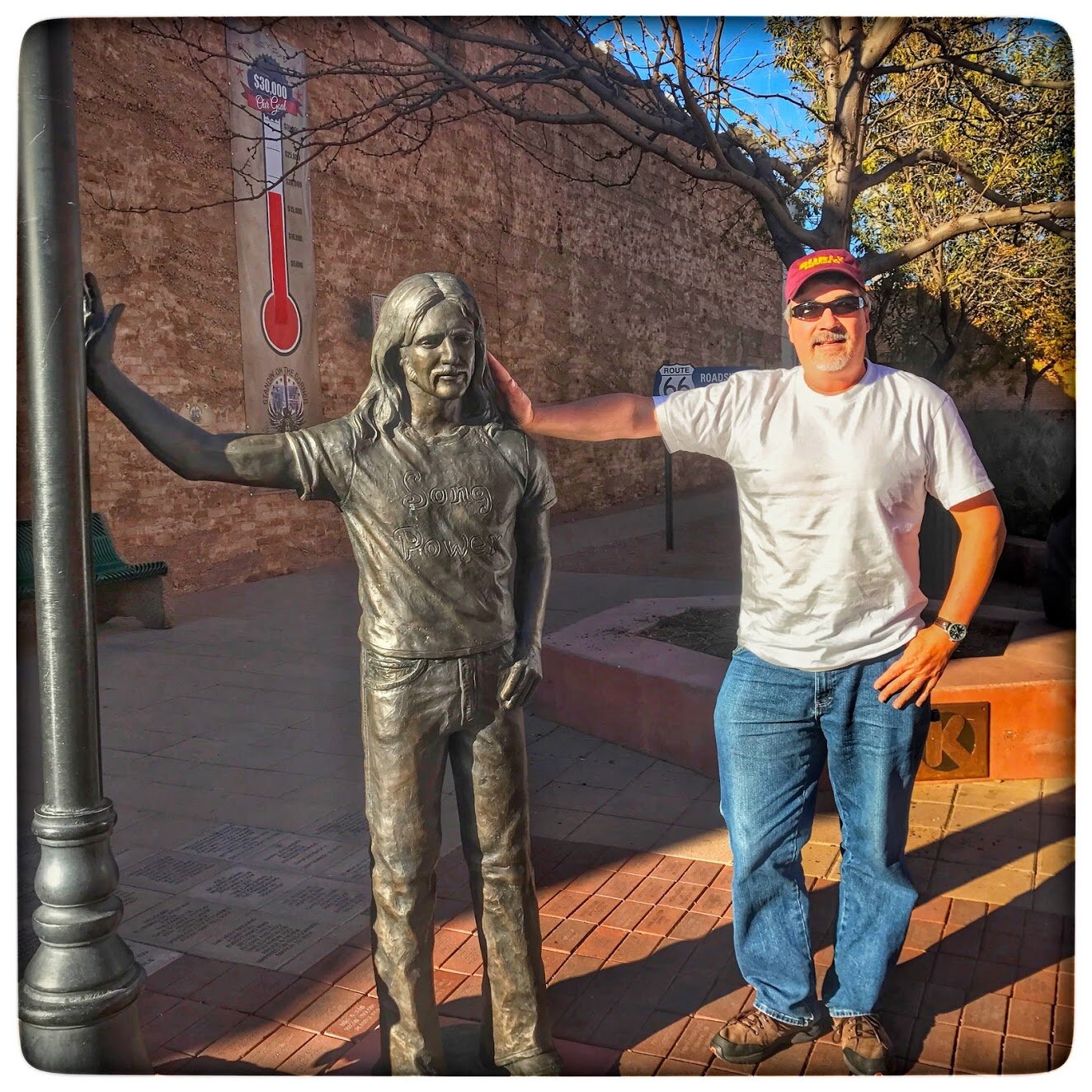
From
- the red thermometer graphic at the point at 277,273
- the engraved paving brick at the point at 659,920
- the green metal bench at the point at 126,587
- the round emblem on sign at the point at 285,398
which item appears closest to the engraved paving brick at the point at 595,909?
the engraved paving brick at the point at 659,920

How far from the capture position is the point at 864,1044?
2.63m

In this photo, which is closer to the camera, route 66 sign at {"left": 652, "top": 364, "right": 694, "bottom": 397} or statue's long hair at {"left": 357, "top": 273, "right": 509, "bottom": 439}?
statue's long hair at {"left": 357, "top": 273, "right": 509, "bottom": 439}

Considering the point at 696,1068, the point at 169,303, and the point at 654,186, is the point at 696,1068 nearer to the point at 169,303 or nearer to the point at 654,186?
the point at 169,303

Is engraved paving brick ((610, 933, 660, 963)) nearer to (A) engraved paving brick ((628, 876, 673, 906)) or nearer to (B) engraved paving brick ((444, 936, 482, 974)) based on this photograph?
(A) engraved paving brick ((628, 876, 673, 906))

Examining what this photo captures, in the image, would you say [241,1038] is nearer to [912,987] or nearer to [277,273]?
[912,987]

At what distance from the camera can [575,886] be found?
144 inches

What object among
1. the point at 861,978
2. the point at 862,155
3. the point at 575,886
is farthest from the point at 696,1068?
the point at 862,155

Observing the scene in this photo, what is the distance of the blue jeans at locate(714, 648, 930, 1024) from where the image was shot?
2.58m

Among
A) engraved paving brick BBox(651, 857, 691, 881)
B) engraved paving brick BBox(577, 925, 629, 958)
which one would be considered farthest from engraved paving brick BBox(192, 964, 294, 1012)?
engraved paving brick BBox(651, 857, 691, 881)

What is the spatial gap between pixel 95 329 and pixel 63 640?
64 cm

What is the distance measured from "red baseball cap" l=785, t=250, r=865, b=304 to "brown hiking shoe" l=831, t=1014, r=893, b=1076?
5.72 feet

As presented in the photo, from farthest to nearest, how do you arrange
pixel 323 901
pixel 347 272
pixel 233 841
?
pixel 347 272, pixel 233 841, pixel 323 901

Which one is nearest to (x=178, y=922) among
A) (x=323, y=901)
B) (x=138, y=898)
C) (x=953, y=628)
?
(x=138, y=898)

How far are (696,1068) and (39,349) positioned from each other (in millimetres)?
2166
